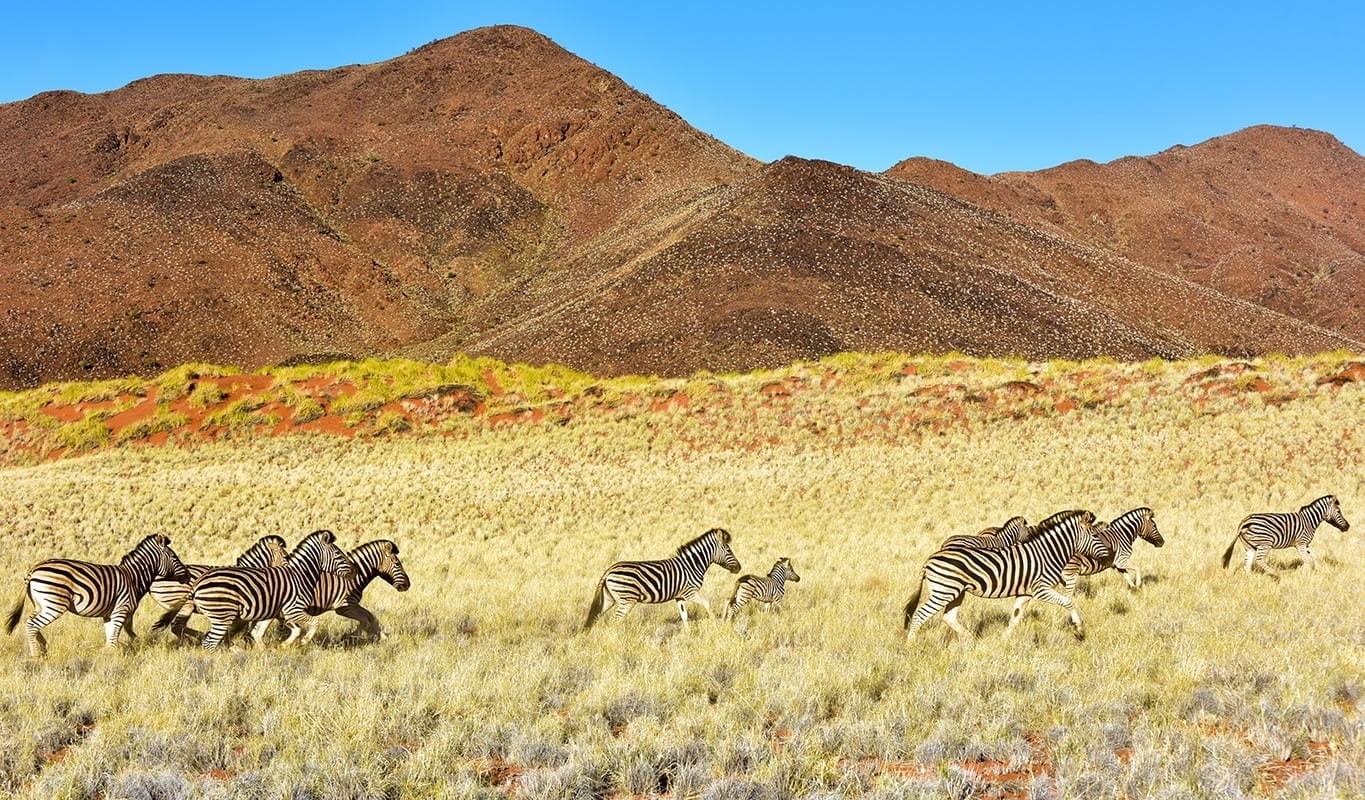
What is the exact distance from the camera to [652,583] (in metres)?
12.5

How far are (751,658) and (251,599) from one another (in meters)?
5.41

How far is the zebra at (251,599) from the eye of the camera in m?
10.9

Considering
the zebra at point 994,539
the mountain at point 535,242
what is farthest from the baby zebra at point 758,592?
the mountain at point 535,242

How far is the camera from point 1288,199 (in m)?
165

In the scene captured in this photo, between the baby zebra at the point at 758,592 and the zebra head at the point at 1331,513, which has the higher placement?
the zebra head at the point at 1331,513

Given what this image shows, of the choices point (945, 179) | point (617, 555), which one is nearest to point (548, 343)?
point (617, 555)

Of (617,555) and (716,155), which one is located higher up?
(716,155)

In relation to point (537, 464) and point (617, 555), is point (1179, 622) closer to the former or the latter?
point (617, 555)

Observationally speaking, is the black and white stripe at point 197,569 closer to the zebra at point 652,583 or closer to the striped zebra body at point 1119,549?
the zebra at point 652,583

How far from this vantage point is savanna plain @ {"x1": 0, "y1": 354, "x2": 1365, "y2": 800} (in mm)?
7414

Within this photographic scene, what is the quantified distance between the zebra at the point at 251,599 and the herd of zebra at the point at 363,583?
1 centimetres

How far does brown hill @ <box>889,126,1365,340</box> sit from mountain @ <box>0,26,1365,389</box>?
2.56 ft

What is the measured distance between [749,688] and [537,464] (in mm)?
24481

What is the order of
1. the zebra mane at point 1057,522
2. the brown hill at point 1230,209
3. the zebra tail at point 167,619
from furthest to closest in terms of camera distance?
1. the brown hill at point 1230,209
2. the zebra mane at point 1057,522
3. the zebra tail at point 167,619
